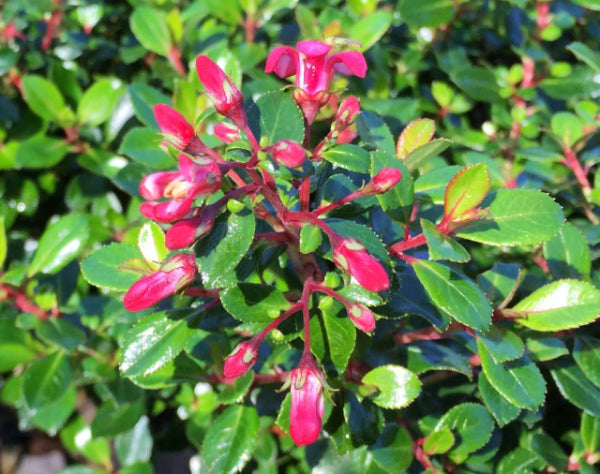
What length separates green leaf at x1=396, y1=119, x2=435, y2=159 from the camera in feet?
3.44

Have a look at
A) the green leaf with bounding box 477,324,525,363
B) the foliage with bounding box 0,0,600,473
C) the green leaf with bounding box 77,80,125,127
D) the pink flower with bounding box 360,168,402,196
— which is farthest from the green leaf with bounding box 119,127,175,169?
the green leaf with bounding box 477,324,525,363

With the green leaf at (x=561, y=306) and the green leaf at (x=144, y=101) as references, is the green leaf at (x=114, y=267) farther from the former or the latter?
the green leaf at (x=561, y=306)

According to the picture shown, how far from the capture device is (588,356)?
1.06 m

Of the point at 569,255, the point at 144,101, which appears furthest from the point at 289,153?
the point at 144,101

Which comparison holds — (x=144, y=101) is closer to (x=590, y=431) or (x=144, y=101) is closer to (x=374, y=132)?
(x=374, y=132)

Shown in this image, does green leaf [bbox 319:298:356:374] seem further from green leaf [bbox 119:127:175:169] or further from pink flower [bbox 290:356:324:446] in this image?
green leaf [bbox 119:127:175:169]

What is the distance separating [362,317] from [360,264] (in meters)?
0.11

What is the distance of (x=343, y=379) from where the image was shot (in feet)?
3.26

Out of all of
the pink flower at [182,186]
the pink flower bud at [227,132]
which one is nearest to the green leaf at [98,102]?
the pink flower bud at [227,132]

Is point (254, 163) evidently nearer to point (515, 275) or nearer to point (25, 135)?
point (515, 275)

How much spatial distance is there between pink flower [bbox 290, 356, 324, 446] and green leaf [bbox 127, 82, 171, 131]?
0.76 m

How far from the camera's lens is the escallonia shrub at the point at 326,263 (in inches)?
29.7

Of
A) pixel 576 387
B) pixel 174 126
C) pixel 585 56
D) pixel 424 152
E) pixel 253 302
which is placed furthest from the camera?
pixel 585 56

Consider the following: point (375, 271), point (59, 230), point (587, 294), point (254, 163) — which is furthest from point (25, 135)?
point (587, 294)
